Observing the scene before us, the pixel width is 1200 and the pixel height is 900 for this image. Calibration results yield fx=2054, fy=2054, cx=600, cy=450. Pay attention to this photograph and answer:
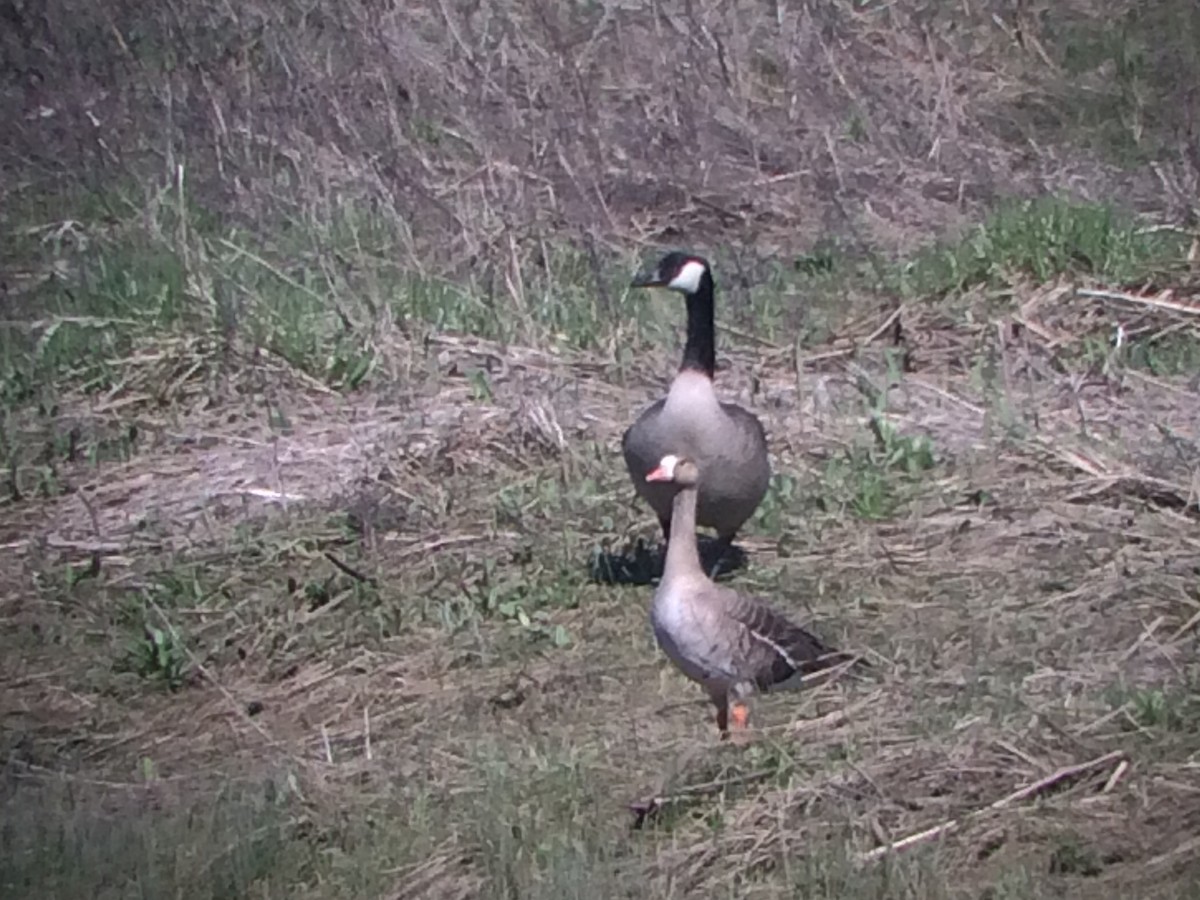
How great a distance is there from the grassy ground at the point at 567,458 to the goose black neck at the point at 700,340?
0.61m

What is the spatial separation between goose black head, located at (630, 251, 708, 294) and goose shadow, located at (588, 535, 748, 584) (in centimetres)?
93

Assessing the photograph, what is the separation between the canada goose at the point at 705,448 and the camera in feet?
21.1

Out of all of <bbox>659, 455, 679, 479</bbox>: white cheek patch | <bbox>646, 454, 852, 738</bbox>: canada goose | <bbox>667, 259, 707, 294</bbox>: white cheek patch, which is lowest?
<bbox>646, 454, 852, 738</bbox>: canada goose

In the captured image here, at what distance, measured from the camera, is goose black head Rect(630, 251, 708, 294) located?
7.21m

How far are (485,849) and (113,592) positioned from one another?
2.55m

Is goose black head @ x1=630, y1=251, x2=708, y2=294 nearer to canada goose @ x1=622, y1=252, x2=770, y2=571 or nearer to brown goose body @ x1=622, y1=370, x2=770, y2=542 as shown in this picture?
canada goose @ x1=622, y1=252, x2=770, y2=571

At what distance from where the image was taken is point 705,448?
254 inches

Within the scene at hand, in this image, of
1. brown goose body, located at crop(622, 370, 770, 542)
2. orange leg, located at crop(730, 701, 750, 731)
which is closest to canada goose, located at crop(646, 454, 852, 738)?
orange leg, located at crop(730, 701, 750, 731)

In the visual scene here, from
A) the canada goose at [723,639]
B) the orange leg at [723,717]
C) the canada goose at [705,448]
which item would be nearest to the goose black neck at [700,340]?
the canada goose at [705,448]

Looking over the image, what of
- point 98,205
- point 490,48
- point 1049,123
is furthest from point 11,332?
point 1049,123

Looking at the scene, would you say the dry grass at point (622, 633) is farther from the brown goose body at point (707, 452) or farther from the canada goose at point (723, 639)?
Result: the brown goose body at point (707, 452)

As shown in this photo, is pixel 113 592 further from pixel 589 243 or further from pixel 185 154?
pixel 185 154

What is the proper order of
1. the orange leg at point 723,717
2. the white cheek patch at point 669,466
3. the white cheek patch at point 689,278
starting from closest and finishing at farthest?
the orange leg at point 723,717 < the white cheek patch at point 669,466 < the white cheek patch at point 689,278

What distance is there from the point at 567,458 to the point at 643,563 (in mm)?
762
